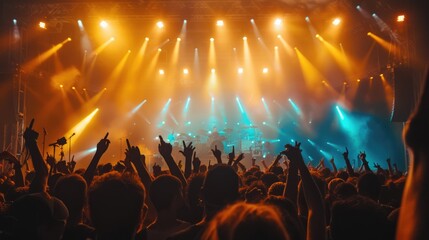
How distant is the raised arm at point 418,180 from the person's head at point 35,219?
186 cm

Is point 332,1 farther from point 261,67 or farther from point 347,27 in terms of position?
point 261,67

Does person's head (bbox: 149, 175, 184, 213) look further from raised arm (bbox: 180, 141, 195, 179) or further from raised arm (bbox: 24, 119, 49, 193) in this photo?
raised arm (bbox: 180, 141, 195, 179)

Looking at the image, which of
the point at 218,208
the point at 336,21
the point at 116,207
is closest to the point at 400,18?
the point at 336,21

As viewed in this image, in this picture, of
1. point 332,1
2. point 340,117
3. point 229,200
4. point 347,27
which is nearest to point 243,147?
point 340,117

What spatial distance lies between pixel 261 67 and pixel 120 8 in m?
10.3

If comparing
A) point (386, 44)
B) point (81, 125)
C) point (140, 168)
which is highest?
point (386, 44)

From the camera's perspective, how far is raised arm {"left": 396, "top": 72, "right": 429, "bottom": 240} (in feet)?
3.14

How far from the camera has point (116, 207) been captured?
6.99 ft

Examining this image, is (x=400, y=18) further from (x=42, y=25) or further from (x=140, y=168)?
(x=42, y=25)

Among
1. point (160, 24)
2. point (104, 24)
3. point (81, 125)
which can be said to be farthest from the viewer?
point (81, 125)

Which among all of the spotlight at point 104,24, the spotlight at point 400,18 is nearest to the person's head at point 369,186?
the spotlight at point 400,18

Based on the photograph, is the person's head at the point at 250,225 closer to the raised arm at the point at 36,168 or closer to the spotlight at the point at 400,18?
the raised arm at the point at 36,168

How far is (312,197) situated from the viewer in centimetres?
259

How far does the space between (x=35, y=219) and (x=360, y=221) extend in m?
1.70
